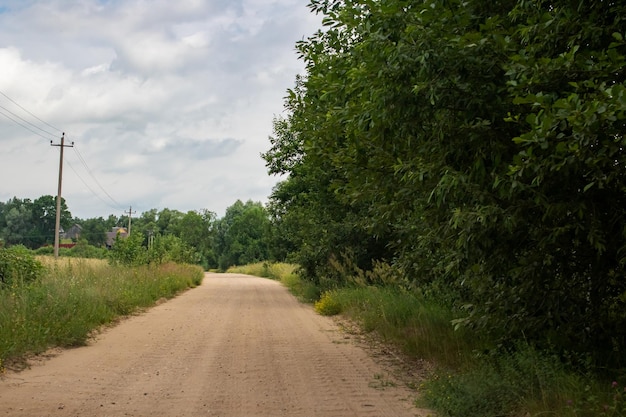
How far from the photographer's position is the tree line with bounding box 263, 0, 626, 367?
541 cm

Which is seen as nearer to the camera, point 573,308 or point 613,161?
point 613,161

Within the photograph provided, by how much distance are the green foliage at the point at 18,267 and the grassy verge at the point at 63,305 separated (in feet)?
0.91

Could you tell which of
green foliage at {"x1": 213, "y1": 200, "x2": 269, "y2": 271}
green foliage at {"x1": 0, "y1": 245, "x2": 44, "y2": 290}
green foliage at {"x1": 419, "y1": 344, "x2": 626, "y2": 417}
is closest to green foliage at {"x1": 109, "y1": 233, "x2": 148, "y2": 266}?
green foliage at {"x1": 0, "y1": 245, "x2": 44, "y2": 290}

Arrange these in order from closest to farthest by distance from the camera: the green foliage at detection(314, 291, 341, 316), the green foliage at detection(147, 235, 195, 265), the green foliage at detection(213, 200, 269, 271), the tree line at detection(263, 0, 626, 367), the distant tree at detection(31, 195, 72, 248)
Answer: the tree line at detection(263, 0, 626, 367) → the green foliage at detection(314, 291, 341, 316) → the green foliage at detection(147, 235, 195, 265) → the distant tree at detection(31, 195, 72, 248) → the green foliage at detection(213, 200, 269, 271)

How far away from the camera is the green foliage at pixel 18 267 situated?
1456 centimetres

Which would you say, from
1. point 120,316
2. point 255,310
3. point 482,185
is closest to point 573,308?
point 482,185

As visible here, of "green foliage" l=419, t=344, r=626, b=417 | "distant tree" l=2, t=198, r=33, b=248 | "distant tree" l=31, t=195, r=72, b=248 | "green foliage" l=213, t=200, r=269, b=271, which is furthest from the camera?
Answer: "green foliage" l=213, t=200, r=269, b=271

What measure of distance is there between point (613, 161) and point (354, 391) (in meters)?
4.59

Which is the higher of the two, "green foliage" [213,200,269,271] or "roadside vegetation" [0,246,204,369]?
"green foliage" [213,200,269,271]

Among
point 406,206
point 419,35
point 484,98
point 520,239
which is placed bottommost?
point 520,239

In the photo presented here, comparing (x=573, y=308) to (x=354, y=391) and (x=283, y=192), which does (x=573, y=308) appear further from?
(x=283, y=192)

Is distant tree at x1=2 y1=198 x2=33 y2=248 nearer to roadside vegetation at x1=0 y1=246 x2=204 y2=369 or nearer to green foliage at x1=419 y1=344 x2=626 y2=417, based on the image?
roadside vegetation at x1=0 y1=246 x2=204 y2=369

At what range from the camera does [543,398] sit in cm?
630

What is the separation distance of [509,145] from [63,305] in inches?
403
